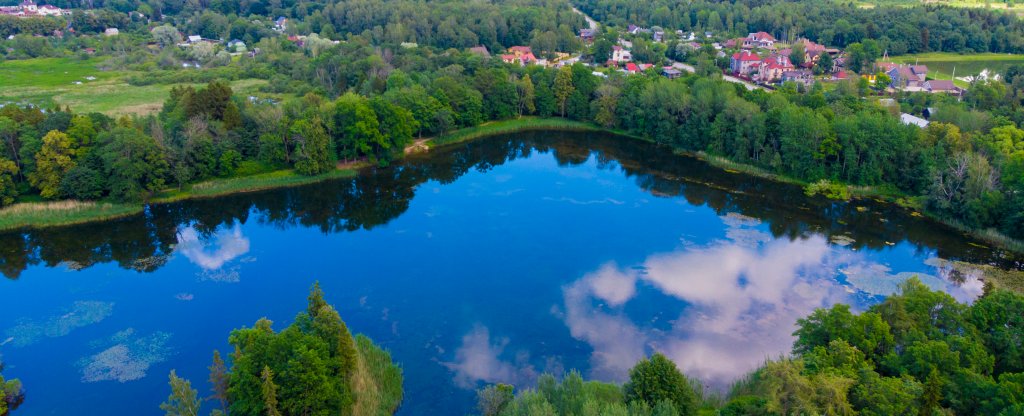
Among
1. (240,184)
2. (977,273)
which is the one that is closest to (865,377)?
(977,273)

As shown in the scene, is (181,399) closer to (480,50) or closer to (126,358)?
(126,358)

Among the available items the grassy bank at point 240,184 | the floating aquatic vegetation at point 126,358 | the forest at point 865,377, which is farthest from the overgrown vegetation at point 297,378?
the grassy bank at point 240,184

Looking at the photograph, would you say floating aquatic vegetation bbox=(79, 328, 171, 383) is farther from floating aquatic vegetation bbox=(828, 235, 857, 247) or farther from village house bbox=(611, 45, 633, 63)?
village house bbox=(611, 45, 633, 63)

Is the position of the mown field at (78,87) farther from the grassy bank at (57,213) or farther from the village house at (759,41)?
the village house at (759,41)

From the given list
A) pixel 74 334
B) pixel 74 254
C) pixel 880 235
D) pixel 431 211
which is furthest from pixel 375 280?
pixel 880 235

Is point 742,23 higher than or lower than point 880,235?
higher

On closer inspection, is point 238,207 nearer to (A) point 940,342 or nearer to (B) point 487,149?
(B) point 487,149
